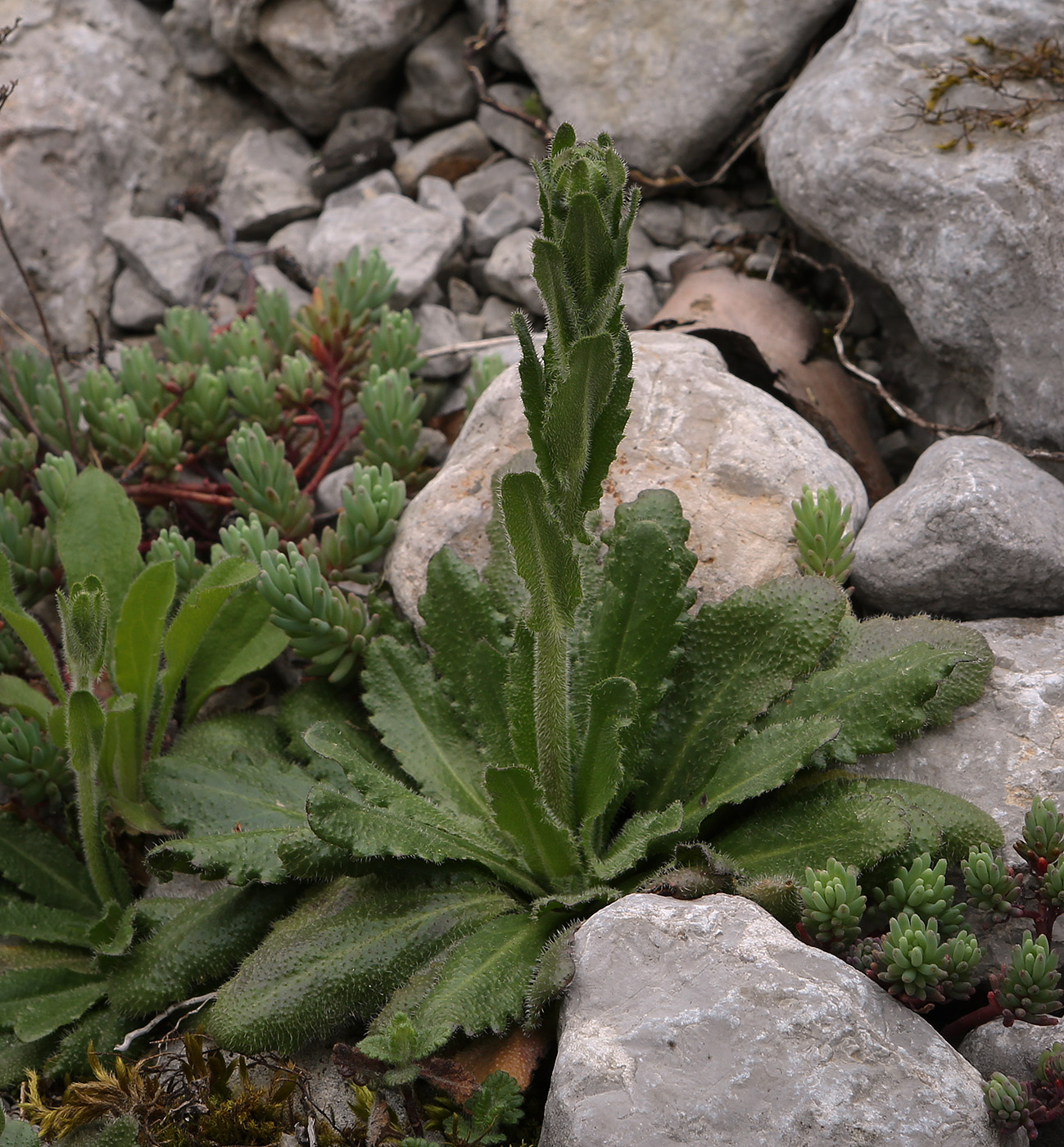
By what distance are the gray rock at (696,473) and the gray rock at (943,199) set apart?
60cm

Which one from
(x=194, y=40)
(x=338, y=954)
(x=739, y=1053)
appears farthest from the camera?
(x=194, y=40)

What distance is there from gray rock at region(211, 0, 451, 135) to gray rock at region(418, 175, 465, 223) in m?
0.55

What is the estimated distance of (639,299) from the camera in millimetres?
4039

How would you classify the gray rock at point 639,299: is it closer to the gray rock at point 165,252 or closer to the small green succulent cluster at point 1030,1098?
the gray rock at point 165,252

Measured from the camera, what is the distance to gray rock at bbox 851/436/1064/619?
2629mm

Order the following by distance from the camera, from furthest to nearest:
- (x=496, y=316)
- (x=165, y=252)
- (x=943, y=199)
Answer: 1. (x=165, y=252)
2. (x=496, y=316)
3. (x=943, y=199)

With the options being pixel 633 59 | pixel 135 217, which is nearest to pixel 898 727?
pixel 633 59

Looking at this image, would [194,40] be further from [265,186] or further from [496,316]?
[496,316]

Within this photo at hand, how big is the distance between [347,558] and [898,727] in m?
1.64

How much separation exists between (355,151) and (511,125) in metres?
0.72

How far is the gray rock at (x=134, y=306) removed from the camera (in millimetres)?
4340

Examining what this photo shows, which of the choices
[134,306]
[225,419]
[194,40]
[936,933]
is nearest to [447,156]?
[194,40]

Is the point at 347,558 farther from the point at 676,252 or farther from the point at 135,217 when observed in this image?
the point at 135,217

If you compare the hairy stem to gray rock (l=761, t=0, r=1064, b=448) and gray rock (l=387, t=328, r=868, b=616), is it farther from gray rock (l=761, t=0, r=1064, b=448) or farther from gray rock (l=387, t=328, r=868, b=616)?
gray rock (l=761, t=0, r=1064, b=448)
